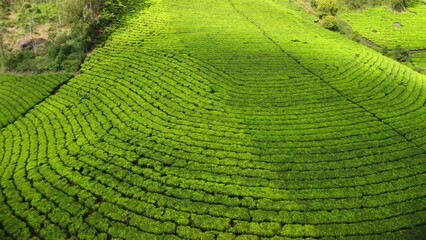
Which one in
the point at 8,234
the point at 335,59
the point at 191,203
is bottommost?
the point at 8,234

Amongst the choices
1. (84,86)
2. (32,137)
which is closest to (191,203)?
(32,137)

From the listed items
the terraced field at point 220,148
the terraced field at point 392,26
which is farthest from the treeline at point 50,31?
the terraced field at point 392,26

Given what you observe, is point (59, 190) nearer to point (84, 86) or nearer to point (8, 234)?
point (8, 234)

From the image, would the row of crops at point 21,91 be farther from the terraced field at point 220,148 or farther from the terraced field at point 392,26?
the terraced field at point 392,26

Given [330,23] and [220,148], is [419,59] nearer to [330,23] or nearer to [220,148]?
[330,23]

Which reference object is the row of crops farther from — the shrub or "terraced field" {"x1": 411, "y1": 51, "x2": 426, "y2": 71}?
"terraced field" {"x1": 411, "y1": 51, "x2": 426, "y2": 71}

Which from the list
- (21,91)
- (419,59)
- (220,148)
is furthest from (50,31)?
(419,59)
